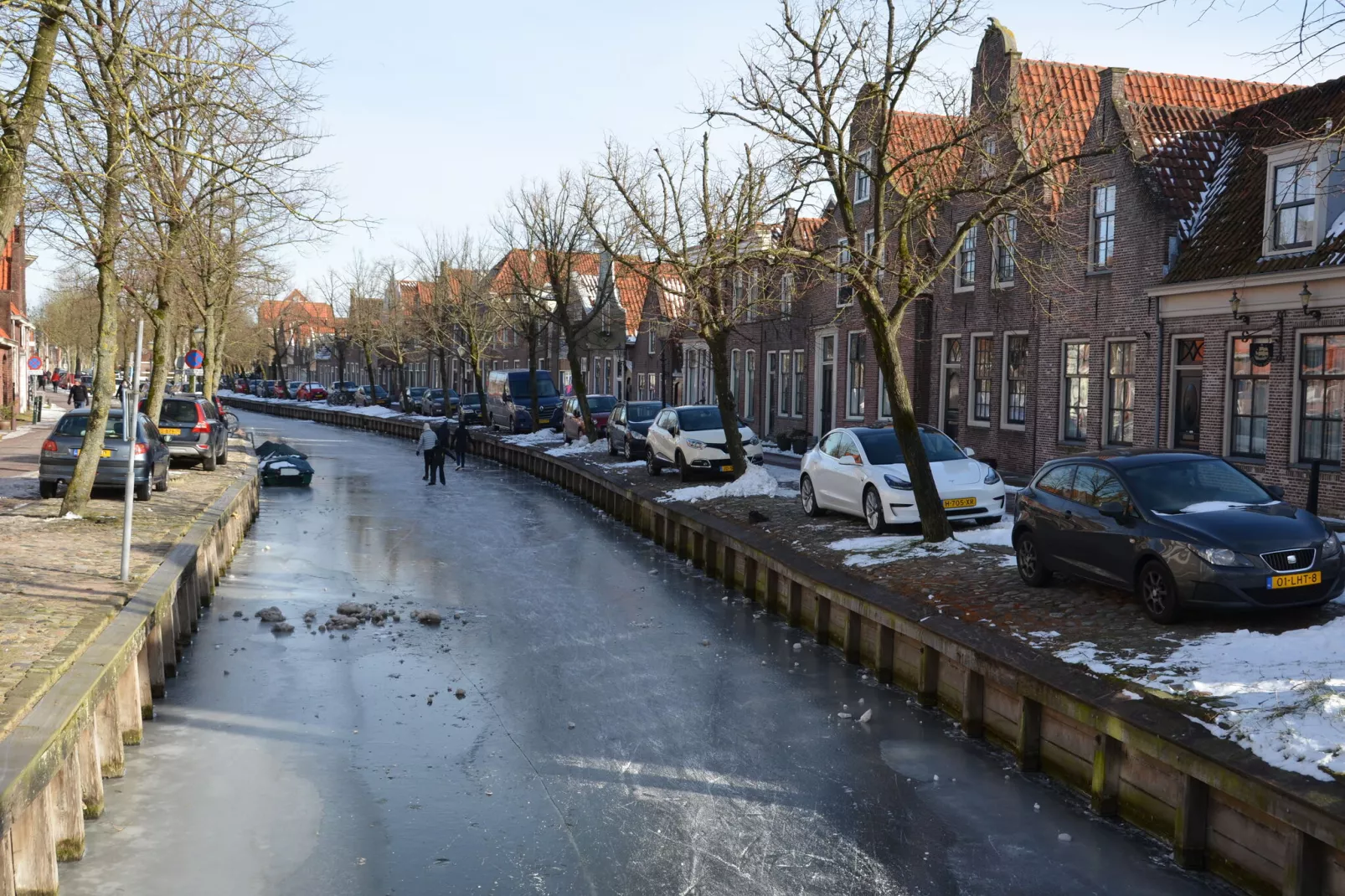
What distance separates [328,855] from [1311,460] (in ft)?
57.7

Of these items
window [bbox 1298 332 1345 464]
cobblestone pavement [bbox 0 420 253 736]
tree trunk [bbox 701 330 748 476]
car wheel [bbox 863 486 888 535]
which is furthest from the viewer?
tree trunk [bbox 701 330 748 476]

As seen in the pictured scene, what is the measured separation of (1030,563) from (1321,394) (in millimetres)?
10028

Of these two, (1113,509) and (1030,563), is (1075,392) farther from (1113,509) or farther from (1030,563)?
(1113,509)

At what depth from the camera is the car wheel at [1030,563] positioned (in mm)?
12797

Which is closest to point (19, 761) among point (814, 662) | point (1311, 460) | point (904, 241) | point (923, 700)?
point (923, 700)

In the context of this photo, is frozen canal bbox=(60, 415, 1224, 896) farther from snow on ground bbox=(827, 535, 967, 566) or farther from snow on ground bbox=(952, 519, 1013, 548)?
snow on ground bbox=(952, 519, 1013, 548)

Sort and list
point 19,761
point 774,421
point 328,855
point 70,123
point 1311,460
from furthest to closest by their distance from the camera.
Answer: point 774,421, point 1311,460, point 70,123, point 328,855, point 19,761

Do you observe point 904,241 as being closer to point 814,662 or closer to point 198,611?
point 814,662

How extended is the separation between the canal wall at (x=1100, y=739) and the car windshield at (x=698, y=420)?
11.2 meters

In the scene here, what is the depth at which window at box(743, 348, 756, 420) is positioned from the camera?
43.9 metres

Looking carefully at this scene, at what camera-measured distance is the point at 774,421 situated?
138 feet

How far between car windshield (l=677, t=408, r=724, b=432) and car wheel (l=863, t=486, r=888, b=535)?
32.0 feet

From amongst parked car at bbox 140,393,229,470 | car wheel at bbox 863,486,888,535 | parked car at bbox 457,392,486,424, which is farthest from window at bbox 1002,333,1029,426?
parked car at bbox 457,392,486,424

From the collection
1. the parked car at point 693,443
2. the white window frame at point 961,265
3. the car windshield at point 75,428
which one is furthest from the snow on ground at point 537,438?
the car windshield at point 75,428
